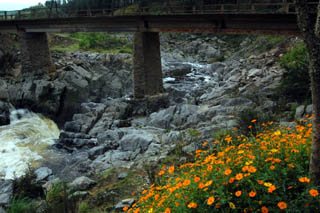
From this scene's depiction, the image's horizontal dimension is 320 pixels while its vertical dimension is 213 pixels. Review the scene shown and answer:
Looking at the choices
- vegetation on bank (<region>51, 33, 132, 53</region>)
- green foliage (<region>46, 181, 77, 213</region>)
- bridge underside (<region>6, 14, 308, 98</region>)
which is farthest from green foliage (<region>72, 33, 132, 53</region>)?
green foliage (<region>46, 181, 77, 213</region>)

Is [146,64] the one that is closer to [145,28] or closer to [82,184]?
[145,28]

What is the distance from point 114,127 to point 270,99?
925cm

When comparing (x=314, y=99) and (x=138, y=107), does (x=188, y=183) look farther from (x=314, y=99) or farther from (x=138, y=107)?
(x=138, y=107)

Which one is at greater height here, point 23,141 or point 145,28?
point 145,28

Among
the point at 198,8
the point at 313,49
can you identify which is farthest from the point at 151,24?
the point at 313,49

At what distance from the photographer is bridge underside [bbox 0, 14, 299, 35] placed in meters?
15.7

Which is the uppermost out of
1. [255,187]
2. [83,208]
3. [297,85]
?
[297,85]

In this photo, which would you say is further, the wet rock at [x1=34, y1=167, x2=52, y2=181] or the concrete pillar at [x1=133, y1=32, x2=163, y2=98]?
the concrete pillar at [x1=133, y1=32, x2=163, y2=98]

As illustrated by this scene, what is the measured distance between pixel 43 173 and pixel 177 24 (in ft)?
40.2

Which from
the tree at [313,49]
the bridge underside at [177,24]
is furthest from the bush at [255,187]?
the bridge underside at [177,24]

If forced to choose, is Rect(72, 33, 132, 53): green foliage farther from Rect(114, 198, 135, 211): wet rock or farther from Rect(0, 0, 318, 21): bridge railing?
Rect(114, 198, 135, 211): wet rock

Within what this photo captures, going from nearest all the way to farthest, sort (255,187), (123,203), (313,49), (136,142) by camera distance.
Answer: (255,187), (313,49), (123,203), (136,142)

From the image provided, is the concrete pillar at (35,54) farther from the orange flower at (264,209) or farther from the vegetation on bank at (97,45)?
the orange flower at (264,209)

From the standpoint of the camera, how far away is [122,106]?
67.8 feet
